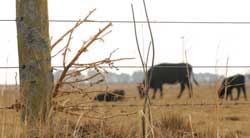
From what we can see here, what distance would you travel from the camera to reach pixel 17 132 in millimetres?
2375

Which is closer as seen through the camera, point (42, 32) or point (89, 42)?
point (42, 32)

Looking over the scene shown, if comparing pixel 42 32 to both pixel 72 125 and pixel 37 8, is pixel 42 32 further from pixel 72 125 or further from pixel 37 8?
pixel 72 125

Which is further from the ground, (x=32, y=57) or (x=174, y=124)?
(x=32, y=57)

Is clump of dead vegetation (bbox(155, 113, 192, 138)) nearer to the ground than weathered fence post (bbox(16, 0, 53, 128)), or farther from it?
nearer to the ground

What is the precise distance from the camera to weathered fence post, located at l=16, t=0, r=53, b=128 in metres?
2.68

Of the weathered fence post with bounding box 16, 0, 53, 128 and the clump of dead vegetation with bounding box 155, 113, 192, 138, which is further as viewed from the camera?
the clump of dead vegetation with bounding box 155, 113, 192, 138

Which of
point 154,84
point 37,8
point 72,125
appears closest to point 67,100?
point 72,125

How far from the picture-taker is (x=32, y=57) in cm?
269

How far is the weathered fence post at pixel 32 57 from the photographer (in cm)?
268

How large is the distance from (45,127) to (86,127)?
602 mm

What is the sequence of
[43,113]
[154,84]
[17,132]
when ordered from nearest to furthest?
Result: [17,132], [43,113], [154,84]

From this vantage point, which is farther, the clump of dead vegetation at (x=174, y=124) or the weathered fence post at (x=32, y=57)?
the clump of dead vegetation at (x=174, y=124)

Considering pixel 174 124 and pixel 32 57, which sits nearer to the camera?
pixel 32 57

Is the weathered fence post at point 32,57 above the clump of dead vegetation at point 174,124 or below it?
above
